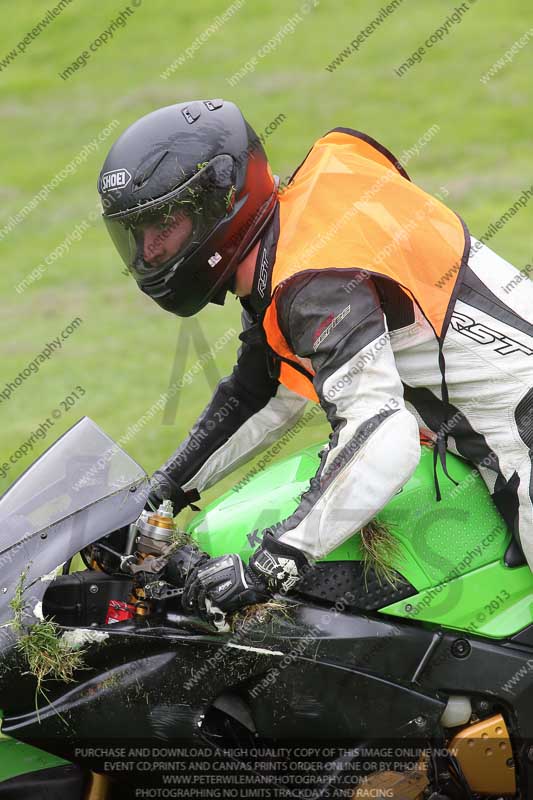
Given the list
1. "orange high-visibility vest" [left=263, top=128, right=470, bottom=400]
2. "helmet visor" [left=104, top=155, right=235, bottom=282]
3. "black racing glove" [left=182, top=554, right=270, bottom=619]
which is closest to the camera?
"black racing glove" [left=182, top=554, right=270, bottom=619]

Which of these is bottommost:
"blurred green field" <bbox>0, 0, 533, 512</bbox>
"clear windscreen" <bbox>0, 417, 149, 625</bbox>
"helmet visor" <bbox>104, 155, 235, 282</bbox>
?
"blurred green field" <bbox>0, 0, 533, 512</bbox>

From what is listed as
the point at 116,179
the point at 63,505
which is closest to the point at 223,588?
the point at 63,505

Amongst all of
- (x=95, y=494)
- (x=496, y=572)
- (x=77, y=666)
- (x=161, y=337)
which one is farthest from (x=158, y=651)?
(x=161, y=337)

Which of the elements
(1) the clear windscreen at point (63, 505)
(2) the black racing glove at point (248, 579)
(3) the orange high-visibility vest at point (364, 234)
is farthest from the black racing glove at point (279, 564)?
(3) the orange high-visibility vest at point (364, 234)

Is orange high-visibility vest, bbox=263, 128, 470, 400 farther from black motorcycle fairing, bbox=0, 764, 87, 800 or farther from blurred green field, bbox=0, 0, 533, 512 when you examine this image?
blurred green field, bbox=0, 0, 533, 512

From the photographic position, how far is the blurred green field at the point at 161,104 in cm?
1038

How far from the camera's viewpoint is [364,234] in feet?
11.1

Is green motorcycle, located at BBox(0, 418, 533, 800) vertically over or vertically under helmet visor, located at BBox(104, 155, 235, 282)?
under

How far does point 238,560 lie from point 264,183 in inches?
50.0

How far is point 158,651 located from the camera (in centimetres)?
330

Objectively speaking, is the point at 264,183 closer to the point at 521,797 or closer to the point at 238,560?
the point at 238,560

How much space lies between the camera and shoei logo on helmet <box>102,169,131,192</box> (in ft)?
11.2

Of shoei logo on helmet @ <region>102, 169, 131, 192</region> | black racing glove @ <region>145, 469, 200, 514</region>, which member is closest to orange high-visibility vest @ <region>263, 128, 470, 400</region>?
shoei logo on helmet @ <region>102, 169, 131, 192</region>

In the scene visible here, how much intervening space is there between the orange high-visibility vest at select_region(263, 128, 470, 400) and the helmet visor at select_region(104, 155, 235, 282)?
0.22 meters
